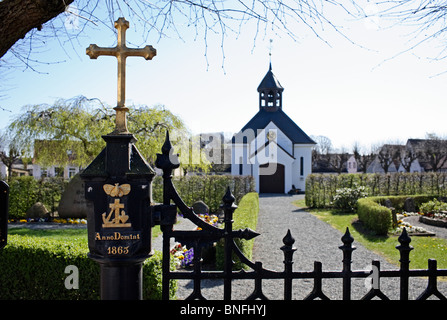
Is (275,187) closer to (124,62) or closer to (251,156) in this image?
(251,156)

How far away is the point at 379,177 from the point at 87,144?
50.9 feet

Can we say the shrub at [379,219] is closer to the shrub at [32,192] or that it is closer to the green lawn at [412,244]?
the green lawn at [412,244]

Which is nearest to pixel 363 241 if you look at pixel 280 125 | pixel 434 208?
pixel 434 208

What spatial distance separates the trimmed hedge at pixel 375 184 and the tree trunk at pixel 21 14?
59.6 ft

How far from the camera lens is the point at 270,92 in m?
34.7

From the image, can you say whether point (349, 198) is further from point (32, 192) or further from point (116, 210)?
point (116, 210)

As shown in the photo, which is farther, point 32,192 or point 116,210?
point 32,192

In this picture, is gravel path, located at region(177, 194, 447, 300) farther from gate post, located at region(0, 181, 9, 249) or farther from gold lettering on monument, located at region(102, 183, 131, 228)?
gate post, located at region(0, 181, 9, 249)

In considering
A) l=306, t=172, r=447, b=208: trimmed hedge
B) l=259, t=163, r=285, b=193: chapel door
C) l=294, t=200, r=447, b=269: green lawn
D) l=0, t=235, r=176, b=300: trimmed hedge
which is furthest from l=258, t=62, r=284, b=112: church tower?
l=0, t=235, r=176, b=300: trimmed hedge

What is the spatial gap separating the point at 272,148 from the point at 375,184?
36.9ft

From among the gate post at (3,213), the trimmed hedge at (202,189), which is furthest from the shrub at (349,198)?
the gate post at (3,213)

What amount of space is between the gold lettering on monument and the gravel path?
336cm

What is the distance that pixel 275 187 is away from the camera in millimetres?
31031
